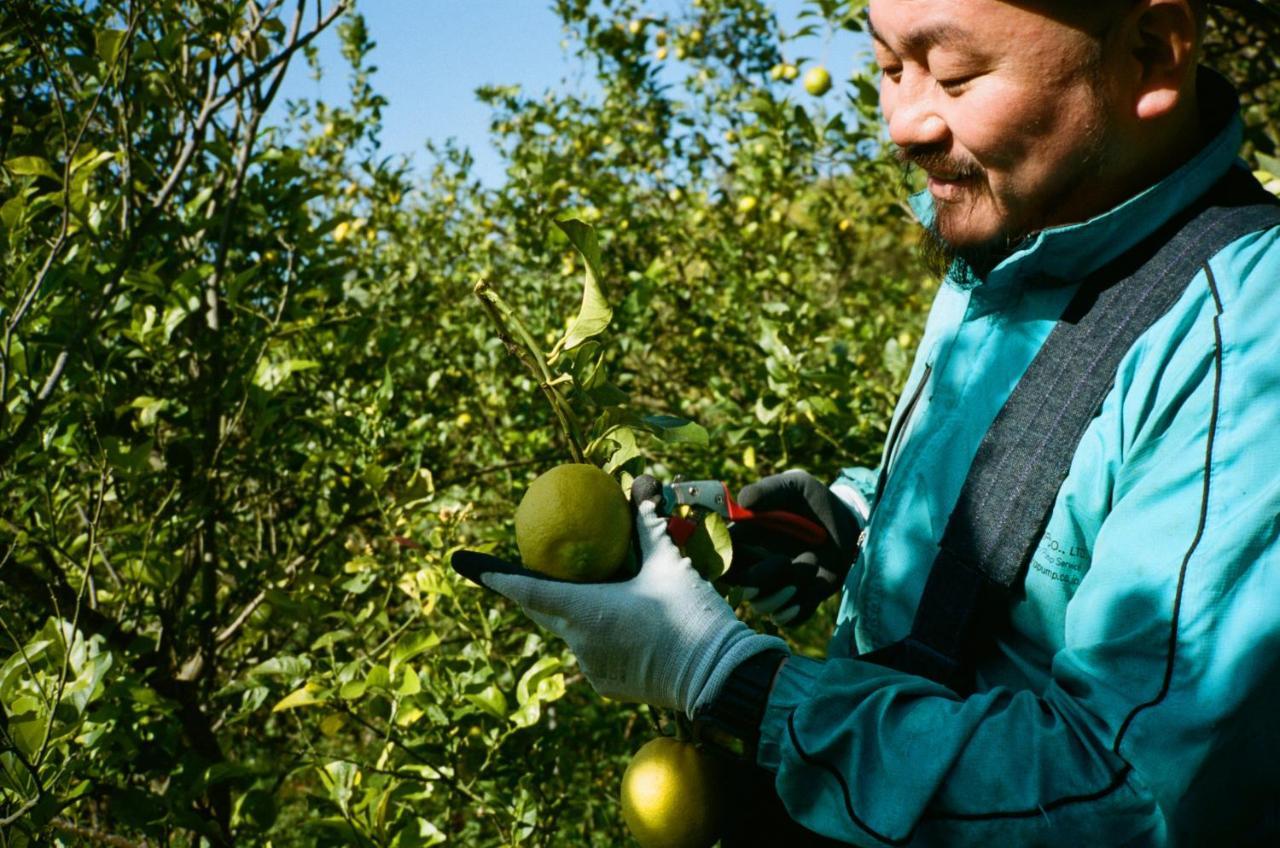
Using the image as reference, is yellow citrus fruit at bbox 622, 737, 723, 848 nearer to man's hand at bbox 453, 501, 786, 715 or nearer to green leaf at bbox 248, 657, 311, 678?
man's hand at bbox 453, 501, 786, 715

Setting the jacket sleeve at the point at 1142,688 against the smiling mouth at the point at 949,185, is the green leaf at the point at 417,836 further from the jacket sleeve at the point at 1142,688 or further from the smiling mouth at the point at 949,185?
the smiling mouth at the point at 949,185

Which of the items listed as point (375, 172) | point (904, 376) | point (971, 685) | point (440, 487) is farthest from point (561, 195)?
point (971, 685)

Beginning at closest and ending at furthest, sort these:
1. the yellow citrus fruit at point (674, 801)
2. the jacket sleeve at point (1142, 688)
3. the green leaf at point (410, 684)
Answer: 1. the jacket sleeve at point (1142, 688)
2. the yellow citrus fruit at point (674, 801)
3. the green leaf at point (410, 684)

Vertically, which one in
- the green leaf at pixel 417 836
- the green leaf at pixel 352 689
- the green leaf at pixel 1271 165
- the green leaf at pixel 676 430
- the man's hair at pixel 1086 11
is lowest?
the green leaf at pixel 417 836

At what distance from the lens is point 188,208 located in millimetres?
2141

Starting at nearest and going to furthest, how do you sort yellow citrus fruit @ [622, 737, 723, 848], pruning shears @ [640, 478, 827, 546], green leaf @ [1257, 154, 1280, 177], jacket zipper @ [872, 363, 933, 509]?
yellow citrus fruit @ [622, 737, 723, 848] < pruning shears @ [640, 478, 827, 546] < jacket zipper @ [872, 363, 933, 509] < green leaf @ [1257, 154, 1280, 177]

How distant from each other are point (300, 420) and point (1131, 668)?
1.81m

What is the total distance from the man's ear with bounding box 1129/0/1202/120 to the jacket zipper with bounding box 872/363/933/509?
0.47 m

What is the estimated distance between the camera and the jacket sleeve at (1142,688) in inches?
32.3

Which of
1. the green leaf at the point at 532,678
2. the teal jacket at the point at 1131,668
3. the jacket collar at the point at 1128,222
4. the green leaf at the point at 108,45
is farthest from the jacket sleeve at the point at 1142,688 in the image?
the green leaf at the point at 108,45

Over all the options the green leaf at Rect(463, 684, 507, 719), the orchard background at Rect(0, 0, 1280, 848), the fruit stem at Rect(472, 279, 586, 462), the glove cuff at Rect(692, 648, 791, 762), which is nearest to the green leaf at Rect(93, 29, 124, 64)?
the orchard background at Rect(0, 0, 1280, 848)

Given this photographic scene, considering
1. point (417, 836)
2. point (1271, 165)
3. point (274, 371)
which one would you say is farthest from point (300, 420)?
point (1271, 165)

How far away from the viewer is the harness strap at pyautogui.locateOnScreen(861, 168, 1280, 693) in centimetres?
100

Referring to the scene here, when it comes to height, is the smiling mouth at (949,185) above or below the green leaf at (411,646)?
above
